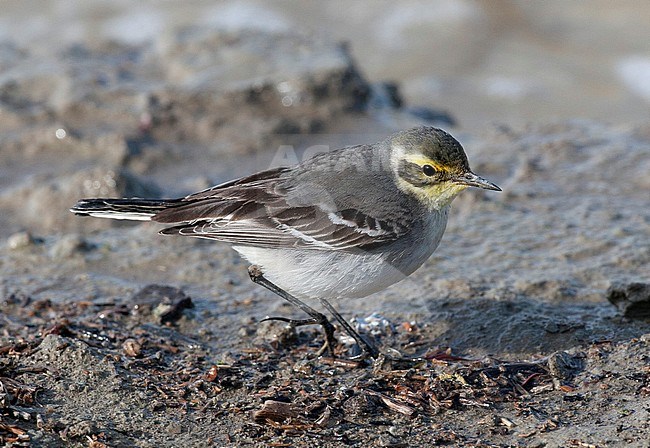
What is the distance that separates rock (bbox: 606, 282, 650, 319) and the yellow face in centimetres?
141

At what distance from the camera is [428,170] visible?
6.36m

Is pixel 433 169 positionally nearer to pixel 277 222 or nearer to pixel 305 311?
pixel 277 222

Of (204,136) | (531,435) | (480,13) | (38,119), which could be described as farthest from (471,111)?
(531,435)

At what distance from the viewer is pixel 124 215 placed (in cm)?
630

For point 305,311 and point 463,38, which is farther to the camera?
point 463,38

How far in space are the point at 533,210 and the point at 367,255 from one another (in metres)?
2.98

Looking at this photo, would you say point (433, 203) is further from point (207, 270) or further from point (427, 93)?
point (427, 93)

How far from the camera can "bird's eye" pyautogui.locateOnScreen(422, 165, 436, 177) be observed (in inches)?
250

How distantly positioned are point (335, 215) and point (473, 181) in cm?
100

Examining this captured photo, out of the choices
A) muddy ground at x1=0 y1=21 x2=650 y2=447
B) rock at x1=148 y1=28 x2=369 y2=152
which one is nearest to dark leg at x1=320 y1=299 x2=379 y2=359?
muddy ground at x1=0 y1=21 x2=650 y2=447

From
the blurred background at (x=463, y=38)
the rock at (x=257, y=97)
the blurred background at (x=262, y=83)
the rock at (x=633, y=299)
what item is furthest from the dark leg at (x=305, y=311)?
the blurred background at (x=463, y=38)

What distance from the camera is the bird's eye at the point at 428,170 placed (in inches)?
250

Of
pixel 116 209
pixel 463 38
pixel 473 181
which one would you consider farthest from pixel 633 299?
pixel 463 38

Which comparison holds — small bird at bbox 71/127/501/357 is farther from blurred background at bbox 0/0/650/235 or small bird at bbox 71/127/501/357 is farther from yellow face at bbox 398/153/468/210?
blurred background at bbox 0/0/650/235
